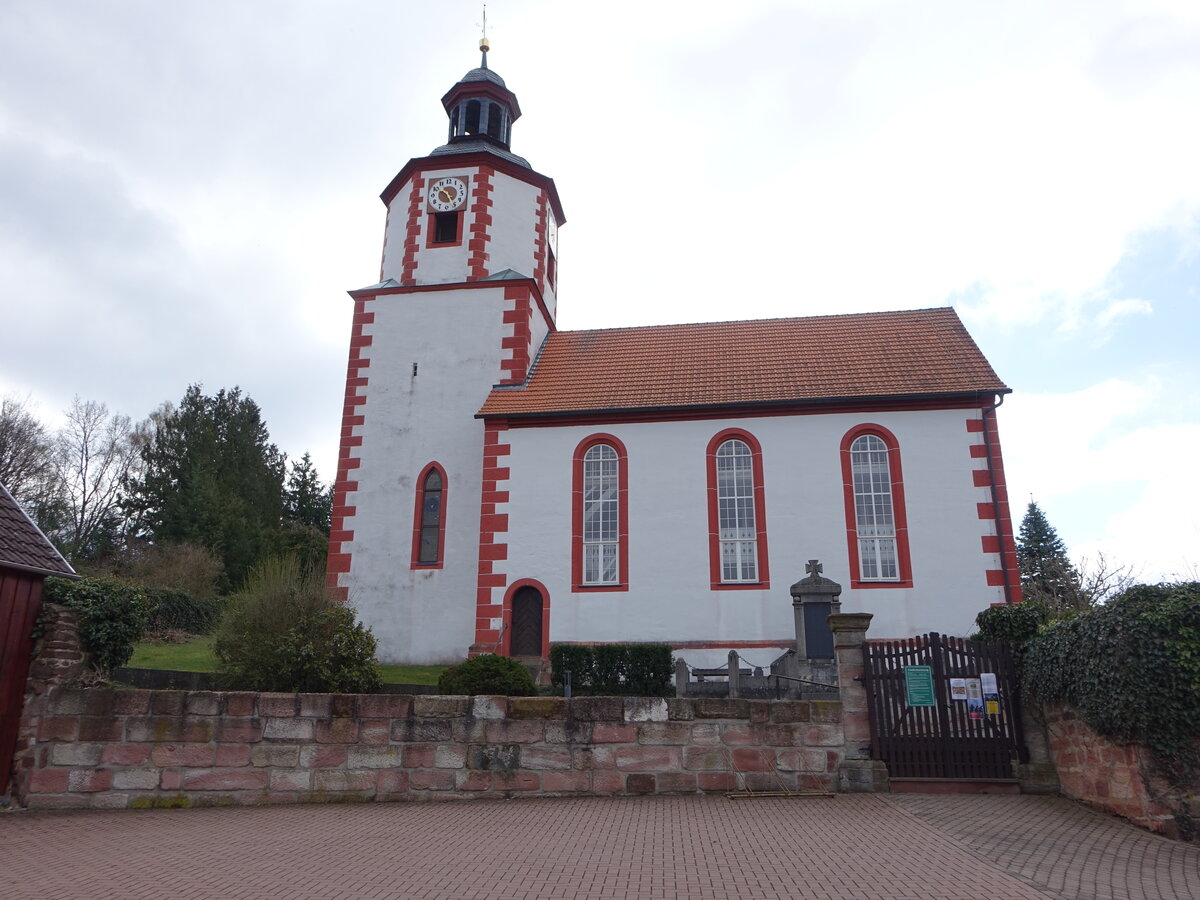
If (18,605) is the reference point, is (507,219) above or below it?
above

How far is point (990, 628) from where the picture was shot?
1020cm

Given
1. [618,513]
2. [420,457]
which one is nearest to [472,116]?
[420,457]

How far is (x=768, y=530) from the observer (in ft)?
59.0

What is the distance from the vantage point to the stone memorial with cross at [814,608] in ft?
54.4

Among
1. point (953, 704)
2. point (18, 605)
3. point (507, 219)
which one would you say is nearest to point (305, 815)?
point (18, 605)

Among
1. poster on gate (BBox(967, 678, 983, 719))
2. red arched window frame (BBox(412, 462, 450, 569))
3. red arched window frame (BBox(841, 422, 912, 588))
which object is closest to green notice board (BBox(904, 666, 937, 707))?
poster on gate (BBox(967, 678, 983, 719))

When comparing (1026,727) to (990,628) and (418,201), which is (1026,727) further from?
(418,201)

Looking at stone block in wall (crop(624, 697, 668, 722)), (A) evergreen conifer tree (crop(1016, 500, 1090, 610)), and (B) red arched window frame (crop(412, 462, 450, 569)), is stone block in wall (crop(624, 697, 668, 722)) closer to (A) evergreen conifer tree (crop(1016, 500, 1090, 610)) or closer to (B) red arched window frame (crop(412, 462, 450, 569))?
(B) red arched window frame (crop(412, 462, 450, 569))

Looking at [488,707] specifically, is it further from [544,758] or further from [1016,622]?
[1016,622]

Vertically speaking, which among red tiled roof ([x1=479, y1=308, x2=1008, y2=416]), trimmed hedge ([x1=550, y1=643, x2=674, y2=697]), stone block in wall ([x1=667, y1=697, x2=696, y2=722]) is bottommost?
stone block in wall ([x1=667, y1=697, x2=696, y2=722])

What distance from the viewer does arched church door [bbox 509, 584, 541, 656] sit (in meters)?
18.0

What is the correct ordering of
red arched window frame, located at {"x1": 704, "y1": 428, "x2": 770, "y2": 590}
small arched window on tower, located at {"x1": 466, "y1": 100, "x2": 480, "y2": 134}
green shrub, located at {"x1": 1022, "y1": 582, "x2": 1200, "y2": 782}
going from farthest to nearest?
small arched window on tower, located at {"x1": 466, "y1": 100, "x2": 480, "y2": 134}
red arched window frame, located at {"x1": 704, "y1": 428, "x2": 770, "y2": 590}
green shrub, located at {"x1": 1022, "y1": 582, "x2": 1200, "y2": 782}

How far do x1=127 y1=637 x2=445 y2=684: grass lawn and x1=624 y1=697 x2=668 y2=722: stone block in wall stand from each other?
7187 mm

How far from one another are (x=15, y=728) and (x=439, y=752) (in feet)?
15.4
